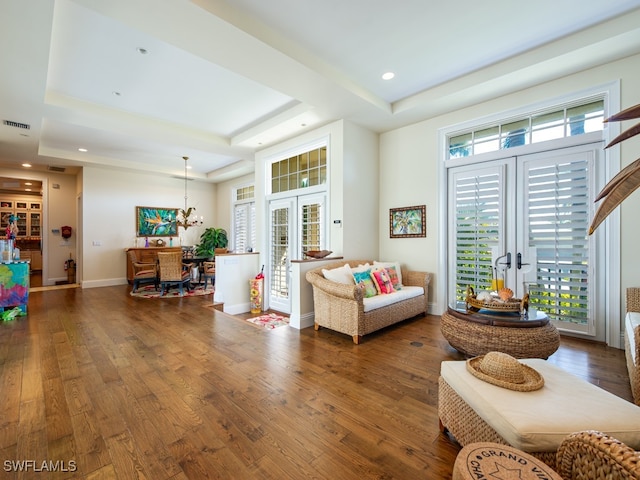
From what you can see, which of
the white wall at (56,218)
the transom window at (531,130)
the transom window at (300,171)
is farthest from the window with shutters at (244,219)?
the transom window at (531,130)

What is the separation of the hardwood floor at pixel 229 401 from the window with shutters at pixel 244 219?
16.5 feet

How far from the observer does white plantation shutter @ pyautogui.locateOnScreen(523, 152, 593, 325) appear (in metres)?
3.43

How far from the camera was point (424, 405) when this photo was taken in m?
2.14

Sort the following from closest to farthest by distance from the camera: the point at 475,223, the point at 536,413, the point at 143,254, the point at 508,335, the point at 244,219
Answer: the point at 536,413
the point at 508,335
the point at 475,223
the point at 143,254
the point at 244,219

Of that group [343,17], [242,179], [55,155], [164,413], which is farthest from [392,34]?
[55,155]

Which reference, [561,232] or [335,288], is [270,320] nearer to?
[335,288]

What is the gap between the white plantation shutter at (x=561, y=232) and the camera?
11.3 feet

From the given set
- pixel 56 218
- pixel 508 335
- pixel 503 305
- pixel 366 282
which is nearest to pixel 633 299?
pixel 503 305

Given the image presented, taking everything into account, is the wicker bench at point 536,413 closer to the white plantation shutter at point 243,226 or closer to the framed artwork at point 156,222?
the white plantation shutter at point 243,226

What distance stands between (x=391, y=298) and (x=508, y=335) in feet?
4.85

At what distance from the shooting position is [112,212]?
7988 millimetres

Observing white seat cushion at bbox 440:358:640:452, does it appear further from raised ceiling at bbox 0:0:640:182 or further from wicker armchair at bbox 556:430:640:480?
raised ceiling at bbox 0:0:640:182

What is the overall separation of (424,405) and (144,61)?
466cm

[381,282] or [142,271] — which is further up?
[381,282]
